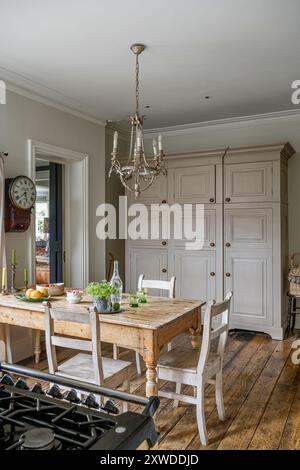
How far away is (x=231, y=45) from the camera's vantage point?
2.93 meters

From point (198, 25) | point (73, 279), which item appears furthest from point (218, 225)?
point (198, 25)

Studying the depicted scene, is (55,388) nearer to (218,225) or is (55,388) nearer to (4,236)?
(4,236)

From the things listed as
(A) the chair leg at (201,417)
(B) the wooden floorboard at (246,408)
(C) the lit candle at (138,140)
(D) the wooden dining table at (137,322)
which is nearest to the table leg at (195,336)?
(D) the wooden dining table at (137,322)

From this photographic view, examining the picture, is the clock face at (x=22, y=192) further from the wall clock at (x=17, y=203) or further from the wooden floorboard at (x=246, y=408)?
the wooden floorboard at (x=246, y=408)

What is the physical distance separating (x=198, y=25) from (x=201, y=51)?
408 millimetres

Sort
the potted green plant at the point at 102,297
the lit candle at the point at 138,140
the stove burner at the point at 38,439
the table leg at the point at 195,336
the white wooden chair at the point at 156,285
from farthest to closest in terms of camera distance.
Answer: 1. the white wooden chair at the point at 156,285
2. the table leg at the point at 195,336
3. the lit candle at the point at 138,140
4. the potted green plant at the point at 102,297
5. the stove burner at the point at 38,439

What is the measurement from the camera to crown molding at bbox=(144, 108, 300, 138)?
4.62 metres

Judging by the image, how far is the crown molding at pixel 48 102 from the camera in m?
3.57

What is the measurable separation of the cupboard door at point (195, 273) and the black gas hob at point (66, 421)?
3.78 metres

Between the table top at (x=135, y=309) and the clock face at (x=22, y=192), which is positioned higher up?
the clock face at (x=22, y=192)

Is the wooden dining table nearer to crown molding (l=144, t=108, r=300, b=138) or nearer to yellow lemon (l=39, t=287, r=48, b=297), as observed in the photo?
yellow lemon (l=39, t=287, r=48, b=297)
